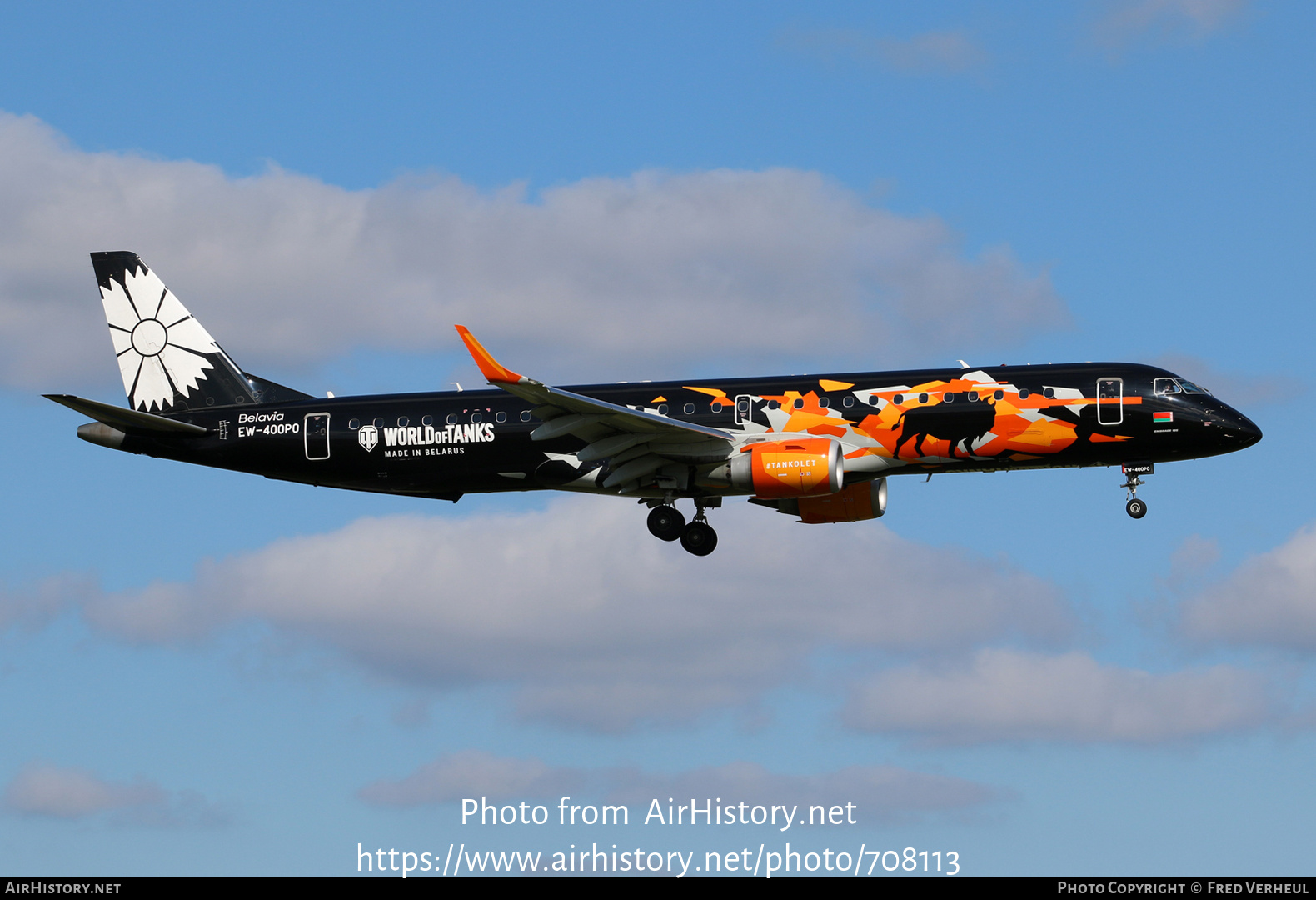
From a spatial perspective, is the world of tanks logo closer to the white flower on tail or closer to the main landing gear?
the white flower on tail

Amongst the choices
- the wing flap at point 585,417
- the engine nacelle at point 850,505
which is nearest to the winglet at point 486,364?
the wing flap at point 585,417

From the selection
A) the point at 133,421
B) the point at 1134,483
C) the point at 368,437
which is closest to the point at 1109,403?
the point at 1134,483

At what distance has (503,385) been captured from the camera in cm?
4634

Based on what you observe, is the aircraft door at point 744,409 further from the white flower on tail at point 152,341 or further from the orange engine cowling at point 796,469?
the white flower on tail at point 152,341

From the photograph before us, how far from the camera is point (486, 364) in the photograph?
46.1 metres

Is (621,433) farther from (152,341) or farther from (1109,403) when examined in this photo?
(152,341)

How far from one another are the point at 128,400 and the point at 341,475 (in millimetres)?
9195

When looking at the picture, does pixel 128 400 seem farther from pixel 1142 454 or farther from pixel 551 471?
pixel 1142 454

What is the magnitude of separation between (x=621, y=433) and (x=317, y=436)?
10726 millimetres

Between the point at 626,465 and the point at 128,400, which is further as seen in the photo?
the point at 128,400
